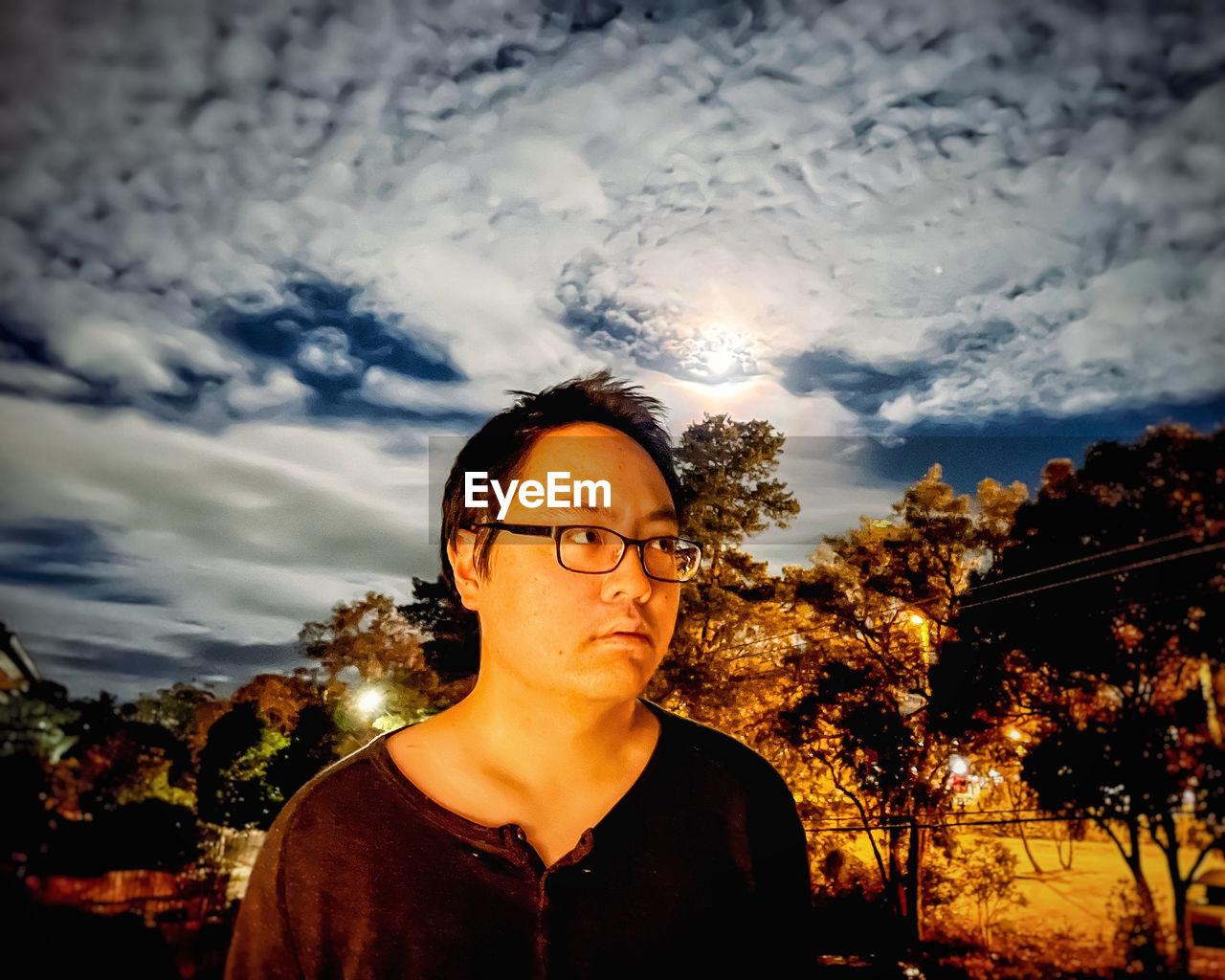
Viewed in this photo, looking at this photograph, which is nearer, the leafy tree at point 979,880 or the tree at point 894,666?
the leafy tree at point 979,880

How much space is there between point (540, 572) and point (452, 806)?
85 centimetres

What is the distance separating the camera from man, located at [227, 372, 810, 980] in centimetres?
183

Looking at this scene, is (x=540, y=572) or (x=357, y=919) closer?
(x=357, y=919)

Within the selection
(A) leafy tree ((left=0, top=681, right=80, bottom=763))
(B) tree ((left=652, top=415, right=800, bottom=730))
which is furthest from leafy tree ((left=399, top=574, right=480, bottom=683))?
(A) leafy tree ((left=0, top=681, right=80, bottom=763))

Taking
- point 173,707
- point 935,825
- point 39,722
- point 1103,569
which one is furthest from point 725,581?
point 39,722

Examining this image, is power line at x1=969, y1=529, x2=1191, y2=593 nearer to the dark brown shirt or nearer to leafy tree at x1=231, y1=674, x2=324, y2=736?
the dark brown shirt

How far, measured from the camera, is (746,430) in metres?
3.81

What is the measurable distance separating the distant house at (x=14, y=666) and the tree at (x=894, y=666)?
3.91 m

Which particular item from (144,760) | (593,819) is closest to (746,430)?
(593,819)

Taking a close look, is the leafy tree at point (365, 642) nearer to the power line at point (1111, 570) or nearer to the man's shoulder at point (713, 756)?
the man's shoulder at point (713, 756)

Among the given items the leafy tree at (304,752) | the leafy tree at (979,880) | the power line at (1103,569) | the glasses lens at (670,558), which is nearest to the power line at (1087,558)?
the power line at (1103,569)

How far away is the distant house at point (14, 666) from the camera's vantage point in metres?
2.63

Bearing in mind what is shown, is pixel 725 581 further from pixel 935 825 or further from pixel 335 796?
pixel 335 796

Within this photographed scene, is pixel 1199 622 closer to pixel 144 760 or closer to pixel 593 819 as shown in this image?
pixel 593 819
